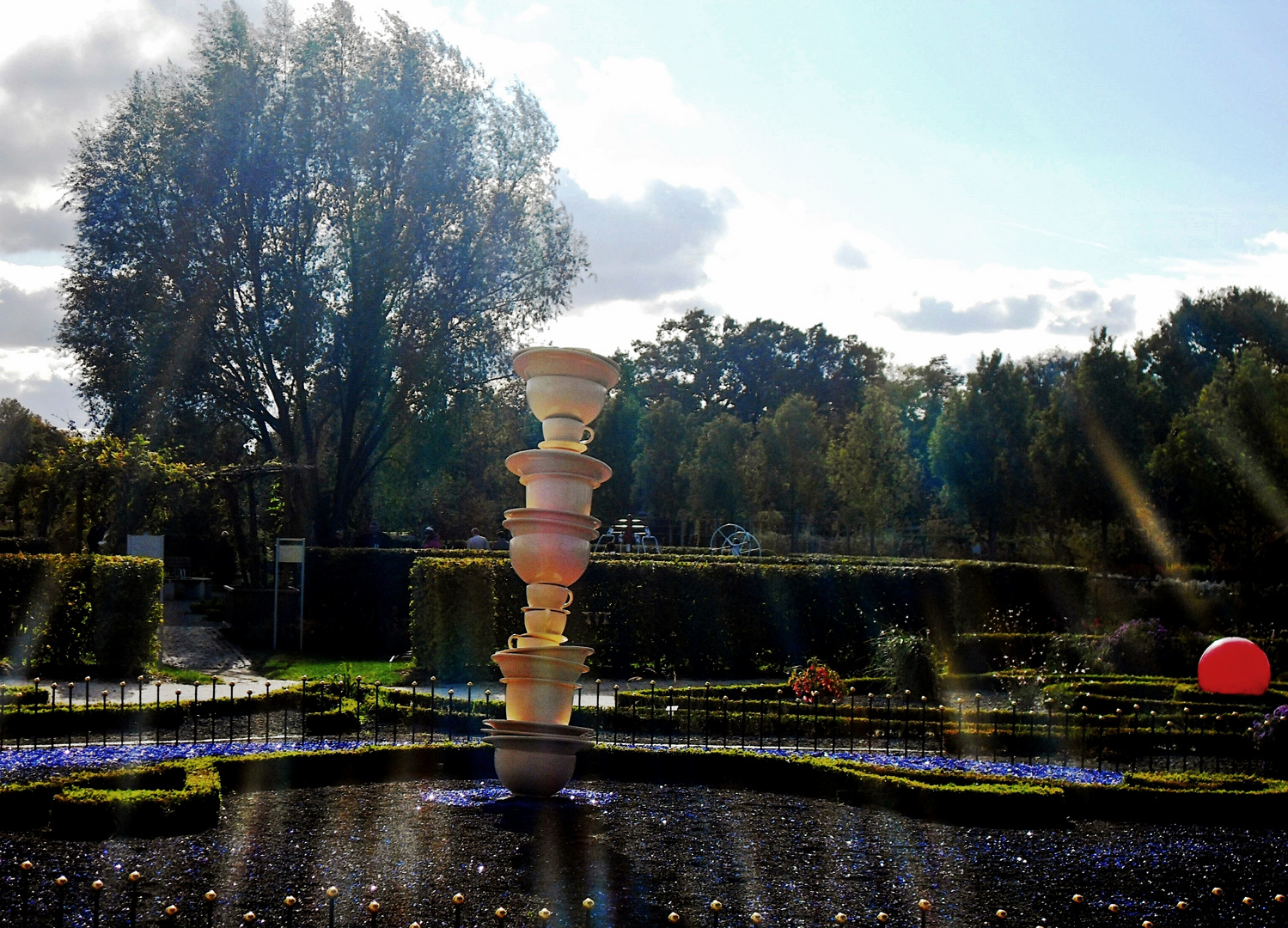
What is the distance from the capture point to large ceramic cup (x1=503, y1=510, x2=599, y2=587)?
7215 mm

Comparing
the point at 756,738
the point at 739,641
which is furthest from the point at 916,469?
the point at 756,738

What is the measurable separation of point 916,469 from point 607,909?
40.2m

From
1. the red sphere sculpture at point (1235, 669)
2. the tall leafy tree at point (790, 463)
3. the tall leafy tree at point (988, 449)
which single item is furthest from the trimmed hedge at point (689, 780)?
the tall leafy tree at point (790, 463)

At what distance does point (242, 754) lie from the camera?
7910mm

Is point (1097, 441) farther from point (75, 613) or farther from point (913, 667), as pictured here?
point (75, 613)

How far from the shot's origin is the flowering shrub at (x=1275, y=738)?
8.82m

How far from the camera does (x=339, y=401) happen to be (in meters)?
25.5

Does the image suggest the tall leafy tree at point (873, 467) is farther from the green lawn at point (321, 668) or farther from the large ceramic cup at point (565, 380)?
the large ceramic cup at point (565, 380)

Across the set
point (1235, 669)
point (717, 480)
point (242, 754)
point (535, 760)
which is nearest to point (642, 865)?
point (535, 760)

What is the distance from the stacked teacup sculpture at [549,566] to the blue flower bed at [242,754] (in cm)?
182

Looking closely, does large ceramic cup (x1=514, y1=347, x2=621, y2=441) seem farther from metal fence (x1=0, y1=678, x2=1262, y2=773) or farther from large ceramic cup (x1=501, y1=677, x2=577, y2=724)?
metal fence (x1=0, y1=678, x2=1262, y2=773)

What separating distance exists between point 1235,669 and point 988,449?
2843 cm

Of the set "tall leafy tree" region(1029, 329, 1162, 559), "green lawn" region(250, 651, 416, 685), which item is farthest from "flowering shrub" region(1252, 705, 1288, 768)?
"tall leafy tree" region(1029, 329, 1162, 559)

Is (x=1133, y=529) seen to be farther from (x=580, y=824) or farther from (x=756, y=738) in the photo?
(x=580, y=824)
